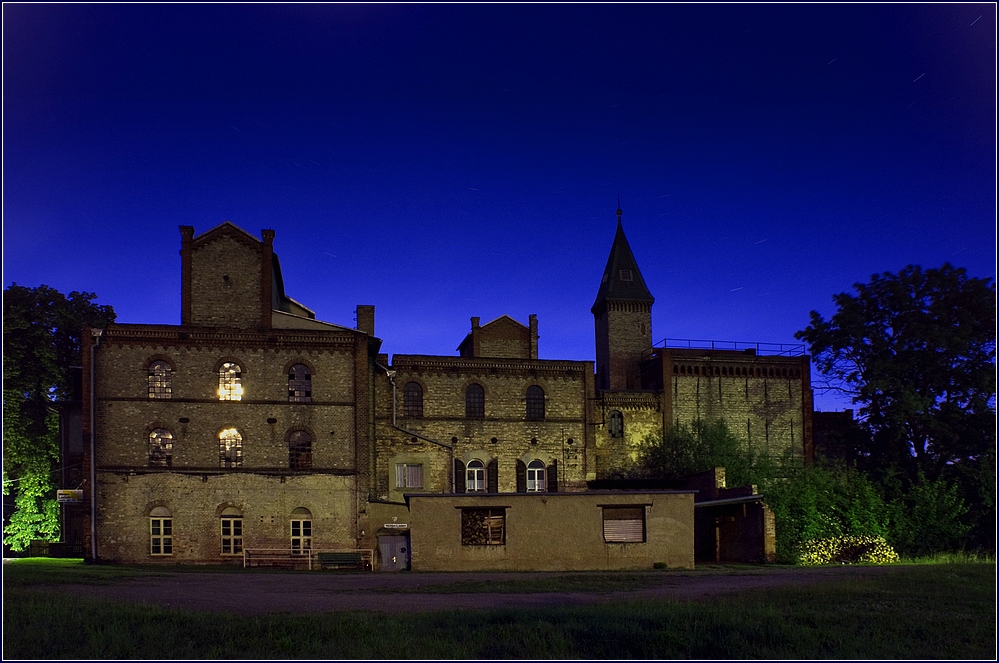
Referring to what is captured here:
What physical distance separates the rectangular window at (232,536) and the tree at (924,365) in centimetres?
2744

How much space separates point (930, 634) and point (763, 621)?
9.57 feet

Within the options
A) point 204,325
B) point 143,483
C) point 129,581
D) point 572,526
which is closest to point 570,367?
point 572,526

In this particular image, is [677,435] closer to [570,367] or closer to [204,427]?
[570,367]

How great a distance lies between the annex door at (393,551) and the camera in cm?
3425

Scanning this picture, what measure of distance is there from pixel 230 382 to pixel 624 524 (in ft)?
53.9

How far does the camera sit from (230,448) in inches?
1435

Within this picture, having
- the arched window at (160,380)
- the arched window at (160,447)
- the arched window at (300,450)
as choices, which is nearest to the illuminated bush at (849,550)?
the arched window at (300,450)

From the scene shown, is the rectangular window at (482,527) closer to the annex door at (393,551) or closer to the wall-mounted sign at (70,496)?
the annex door at (393,551)

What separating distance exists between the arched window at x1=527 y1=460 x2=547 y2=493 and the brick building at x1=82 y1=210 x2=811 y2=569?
90mm

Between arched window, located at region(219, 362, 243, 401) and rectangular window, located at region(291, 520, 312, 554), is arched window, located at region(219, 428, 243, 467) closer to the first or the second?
arched window, located at region(219, 362, 243, 401)

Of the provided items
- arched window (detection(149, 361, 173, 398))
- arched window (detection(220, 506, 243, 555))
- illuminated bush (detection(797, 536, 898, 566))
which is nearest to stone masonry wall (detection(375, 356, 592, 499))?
arched window (detection(220, 506, 243, 555))

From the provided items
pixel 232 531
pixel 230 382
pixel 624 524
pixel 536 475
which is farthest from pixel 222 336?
pixel 624 524

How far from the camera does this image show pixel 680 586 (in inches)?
877

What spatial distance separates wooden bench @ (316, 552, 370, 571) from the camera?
3441cm
